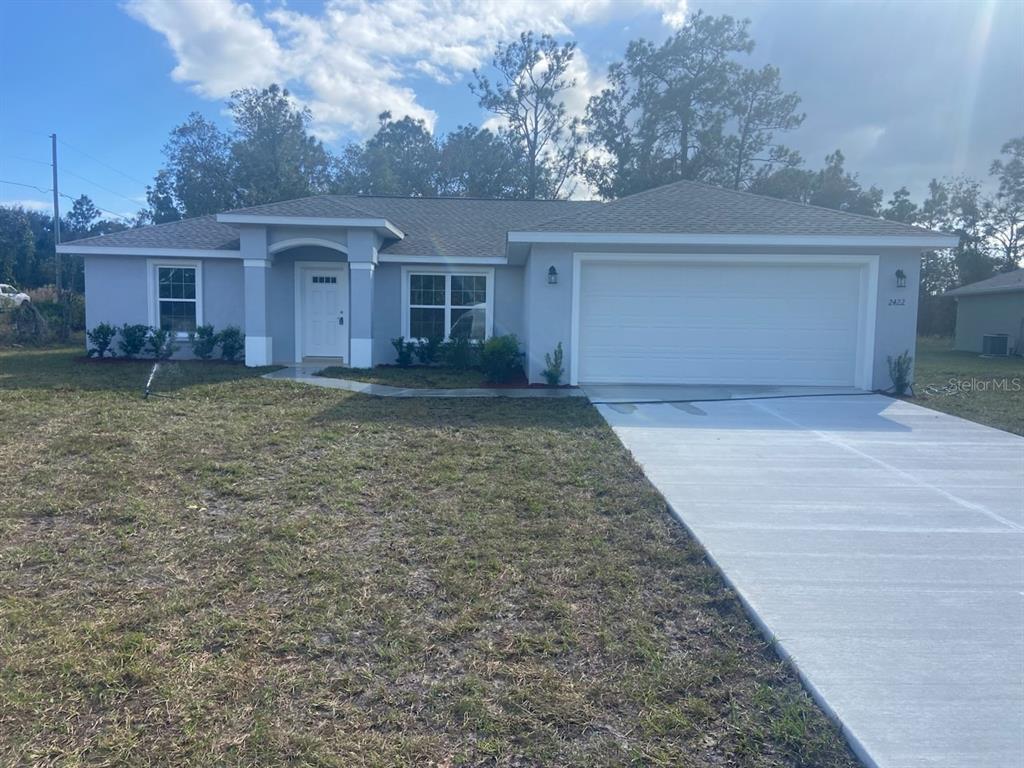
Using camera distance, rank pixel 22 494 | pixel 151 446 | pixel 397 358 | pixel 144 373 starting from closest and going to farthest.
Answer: pixel 22 494
pixel 151 446
pixel 144 373
pixel 397 358

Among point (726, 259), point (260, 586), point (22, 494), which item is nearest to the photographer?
point (260, 586)

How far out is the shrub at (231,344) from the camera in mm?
15836

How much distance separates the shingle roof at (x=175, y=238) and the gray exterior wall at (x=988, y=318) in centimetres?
2495

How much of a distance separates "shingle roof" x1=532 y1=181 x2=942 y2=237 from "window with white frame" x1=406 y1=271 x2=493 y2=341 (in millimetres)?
4264

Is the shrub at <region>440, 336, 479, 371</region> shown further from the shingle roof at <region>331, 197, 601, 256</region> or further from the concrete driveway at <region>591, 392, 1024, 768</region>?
the concrete driveway at <region>591, 392, 1024, 768</region>

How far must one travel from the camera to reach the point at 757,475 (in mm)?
6676

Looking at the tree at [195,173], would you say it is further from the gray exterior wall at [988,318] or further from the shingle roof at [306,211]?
the gray exterior wall at [988,318]

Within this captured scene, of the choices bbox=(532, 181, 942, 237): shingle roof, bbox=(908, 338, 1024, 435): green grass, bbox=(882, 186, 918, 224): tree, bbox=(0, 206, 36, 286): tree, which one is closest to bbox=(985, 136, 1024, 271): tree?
bbox=(882, 186, 918, 224): tree

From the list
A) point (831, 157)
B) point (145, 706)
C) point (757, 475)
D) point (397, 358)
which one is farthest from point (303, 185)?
point (145, 706)

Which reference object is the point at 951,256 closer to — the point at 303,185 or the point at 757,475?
the point at 303,185

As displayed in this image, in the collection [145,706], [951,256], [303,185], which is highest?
[303,185]

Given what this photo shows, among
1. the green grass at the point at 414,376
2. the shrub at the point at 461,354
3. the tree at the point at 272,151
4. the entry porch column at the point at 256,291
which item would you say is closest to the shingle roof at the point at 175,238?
the entry porch column at the point at 256,291

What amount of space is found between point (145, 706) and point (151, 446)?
16.4 feet

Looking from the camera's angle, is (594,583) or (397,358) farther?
(397,358)
